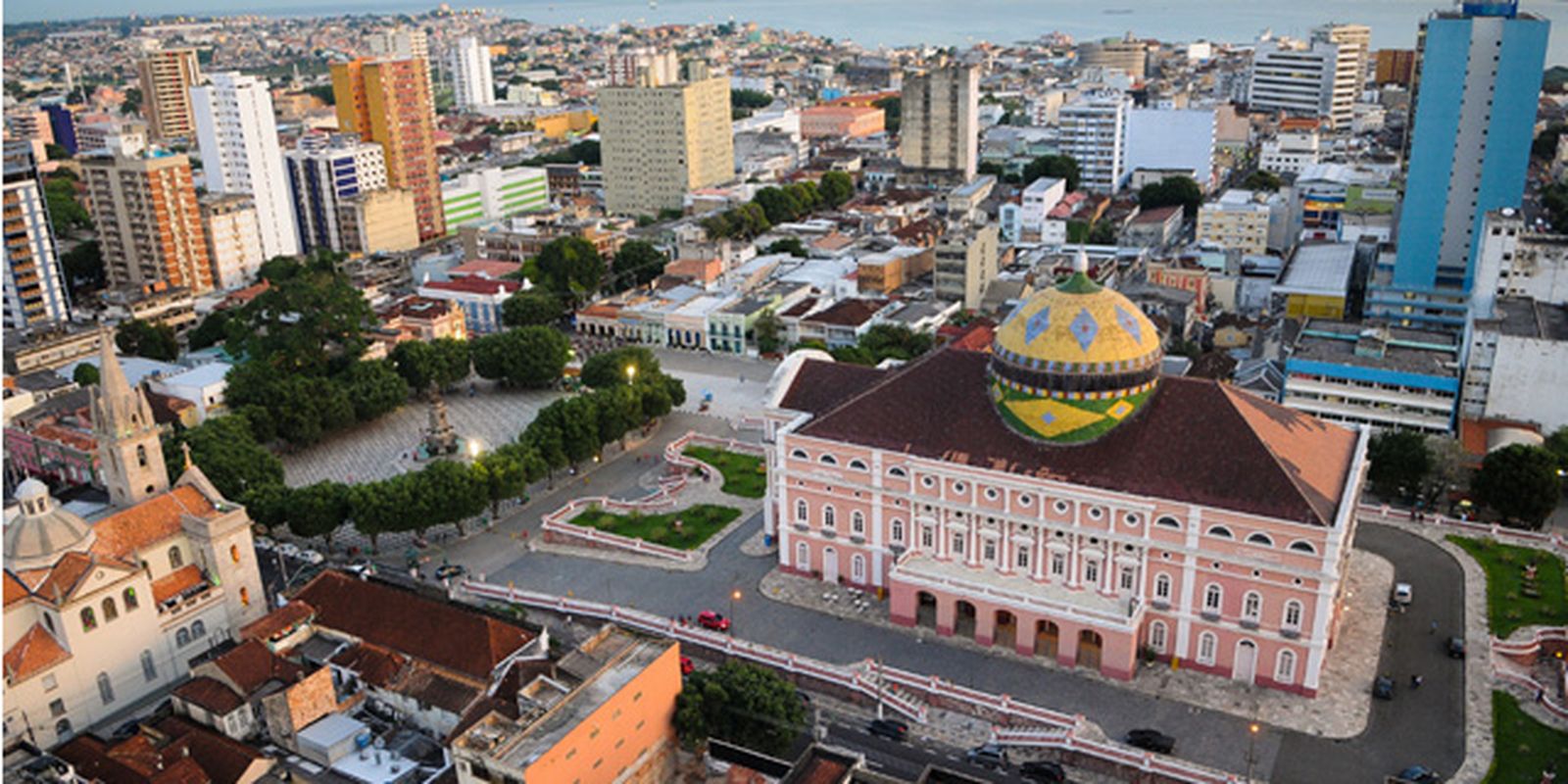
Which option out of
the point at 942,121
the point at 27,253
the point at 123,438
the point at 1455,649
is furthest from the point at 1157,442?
the point at 942,121

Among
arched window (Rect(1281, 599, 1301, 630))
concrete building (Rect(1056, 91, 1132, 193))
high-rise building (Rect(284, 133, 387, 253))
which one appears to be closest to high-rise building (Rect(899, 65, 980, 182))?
concrete building (Rect(1056, 91, 1132, 193))

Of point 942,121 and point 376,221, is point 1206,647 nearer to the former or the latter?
point 376,221

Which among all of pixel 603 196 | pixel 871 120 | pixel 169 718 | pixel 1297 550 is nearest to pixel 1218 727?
pixel 1297 550

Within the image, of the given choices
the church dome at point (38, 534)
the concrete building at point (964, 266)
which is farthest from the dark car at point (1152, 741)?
the concrete building at point (964, 266)

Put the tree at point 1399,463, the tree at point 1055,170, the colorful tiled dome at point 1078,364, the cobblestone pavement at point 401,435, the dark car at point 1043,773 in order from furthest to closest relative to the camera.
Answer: the tree at point 1055,170 → the cobblestone pavement at point 401,435 → the tree at point 1399,463 → the colorful tiled dome at point 1078,364 → the dark car at point 1043,773

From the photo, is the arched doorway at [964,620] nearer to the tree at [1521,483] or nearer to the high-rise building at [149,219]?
the tree at [1521,483]

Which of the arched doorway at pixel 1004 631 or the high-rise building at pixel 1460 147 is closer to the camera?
the arched doorway at pixel 1004 631

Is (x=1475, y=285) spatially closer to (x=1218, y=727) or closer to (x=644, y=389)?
(x=1218, y=727)
